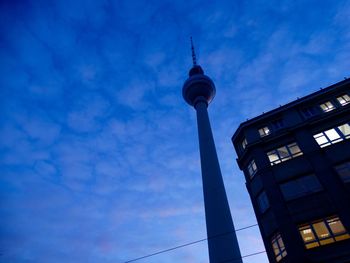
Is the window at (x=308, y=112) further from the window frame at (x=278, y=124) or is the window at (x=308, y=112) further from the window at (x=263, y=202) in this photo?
the window at (x=263, y=202)

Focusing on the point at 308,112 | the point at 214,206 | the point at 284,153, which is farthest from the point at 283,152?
the point at 214,206

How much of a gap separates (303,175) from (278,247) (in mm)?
6747

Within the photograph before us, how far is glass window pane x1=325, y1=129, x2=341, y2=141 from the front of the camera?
24.6 metres

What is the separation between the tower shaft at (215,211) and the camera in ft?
110

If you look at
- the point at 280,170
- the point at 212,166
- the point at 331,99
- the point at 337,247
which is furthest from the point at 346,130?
the point at 212,166

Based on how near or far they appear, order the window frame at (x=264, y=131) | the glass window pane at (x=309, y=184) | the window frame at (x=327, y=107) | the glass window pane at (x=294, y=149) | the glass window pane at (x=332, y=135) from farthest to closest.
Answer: the window frame at (x=264, y=131) < the window frame at (x=327, y=107) < the glass window pane at (x=294, y=149) < the glass window pane at (x=332, y=135) < the glass window pane at (x=309, y=184)

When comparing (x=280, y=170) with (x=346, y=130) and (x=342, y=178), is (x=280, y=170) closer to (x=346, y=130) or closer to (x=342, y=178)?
(x=342, y=178)

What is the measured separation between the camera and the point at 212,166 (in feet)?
144

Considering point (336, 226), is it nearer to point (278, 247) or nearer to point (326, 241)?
point (326, 241)

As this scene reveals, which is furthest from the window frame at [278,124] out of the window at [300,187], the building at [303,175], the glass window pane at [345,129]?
the window at [300,187]

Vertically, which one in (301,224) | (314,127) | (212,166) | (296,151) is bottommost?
(301,224)

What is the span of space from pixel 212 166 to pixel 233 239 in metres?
12.6

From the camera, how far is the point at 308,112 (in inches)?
1116

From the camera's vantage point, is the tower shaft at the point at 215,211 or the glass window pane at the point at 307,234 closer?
the glass window pane at the point at 307,234
